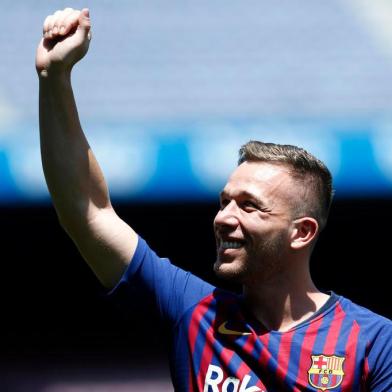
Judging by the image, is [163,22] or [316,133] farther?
[163,22]

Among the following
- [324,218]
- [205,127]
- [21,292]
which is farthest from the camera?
[21,292]

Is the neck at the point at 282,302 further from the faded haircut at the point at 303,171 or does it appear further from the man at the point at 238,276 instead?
the faded haircut at the point at 303,171

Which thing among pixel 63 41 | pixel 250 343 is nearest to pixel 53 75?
pixel 63 41

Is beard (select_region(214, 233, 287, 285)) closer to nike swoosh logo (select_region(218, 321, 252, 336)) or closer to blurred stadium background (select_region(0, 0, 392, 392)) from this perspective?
nike swoosh logo (select_region(218, 321, 252, 336))

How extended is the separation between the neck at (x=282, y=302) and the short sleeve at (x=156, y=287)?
0.14m

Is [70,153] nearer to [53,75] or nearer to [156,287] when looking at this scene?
[53,75]

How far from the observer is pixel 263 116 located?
18.8 ft

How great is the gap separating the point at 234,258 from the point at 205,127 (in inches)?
125

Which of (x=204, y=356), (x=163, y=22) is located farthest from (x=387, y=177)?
(x=204, y=356)

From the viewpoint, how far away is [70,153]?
2.39 m

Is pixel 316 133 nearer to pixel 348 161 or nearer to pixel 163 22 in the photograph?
pixel 348 161

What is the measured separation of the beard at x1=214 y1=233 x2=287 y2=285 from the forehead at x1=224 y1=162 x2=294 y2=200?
0.36 feet

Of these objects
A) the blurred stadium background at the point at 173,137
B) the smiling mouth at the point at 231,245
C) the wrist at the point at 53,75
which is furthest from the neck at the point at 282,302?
the blurred stadium background at the point at 173,137

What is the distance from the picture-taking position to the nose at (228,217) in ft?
8.09
